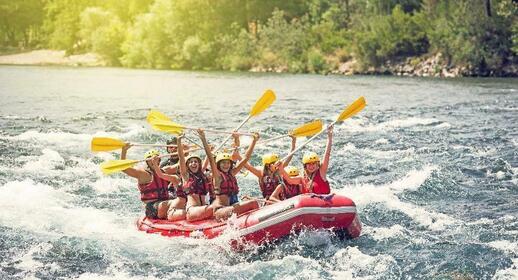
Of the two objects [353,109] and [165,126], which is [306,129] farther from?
[165,126]

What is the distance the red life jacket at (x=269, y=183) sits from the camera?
9.41m

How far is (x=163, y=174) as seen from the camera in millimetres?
9516

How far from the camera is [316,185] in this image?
356 inches

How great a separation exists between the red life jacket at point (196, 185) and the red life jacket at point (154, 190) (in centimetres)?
56

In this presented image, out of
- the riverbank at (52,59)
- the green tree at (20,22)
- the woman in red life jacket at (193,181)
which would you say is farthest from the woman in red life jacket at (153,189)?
the green tree at (20,22)

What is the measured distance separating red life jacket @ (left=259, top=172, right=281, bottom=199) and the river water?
4.07ft

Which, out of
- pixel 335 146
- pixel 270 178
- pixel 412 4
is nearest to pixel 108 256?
pixel 270 178

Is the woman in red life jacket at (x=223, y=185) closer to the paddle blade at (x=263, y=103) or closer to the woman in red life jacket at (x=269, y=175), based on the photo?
the woman in red life jacket at (x=269, y=175)

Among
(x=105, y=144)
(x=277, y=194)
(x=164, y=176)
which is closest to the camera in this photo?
(x=277, y=194)

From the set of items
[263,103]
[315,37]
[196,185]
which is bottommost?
[196,185]

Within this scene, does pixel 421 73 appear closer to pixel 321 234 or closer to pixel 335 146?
pixel 335 146

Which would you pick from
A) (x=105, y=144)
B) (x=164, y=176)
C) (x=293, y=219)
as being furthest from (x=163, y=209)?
(x=293, y=219)

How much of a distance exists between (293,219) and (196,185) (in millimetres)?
1633

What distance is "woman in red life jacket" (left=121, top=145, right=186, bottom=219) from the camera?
30.9 feet
